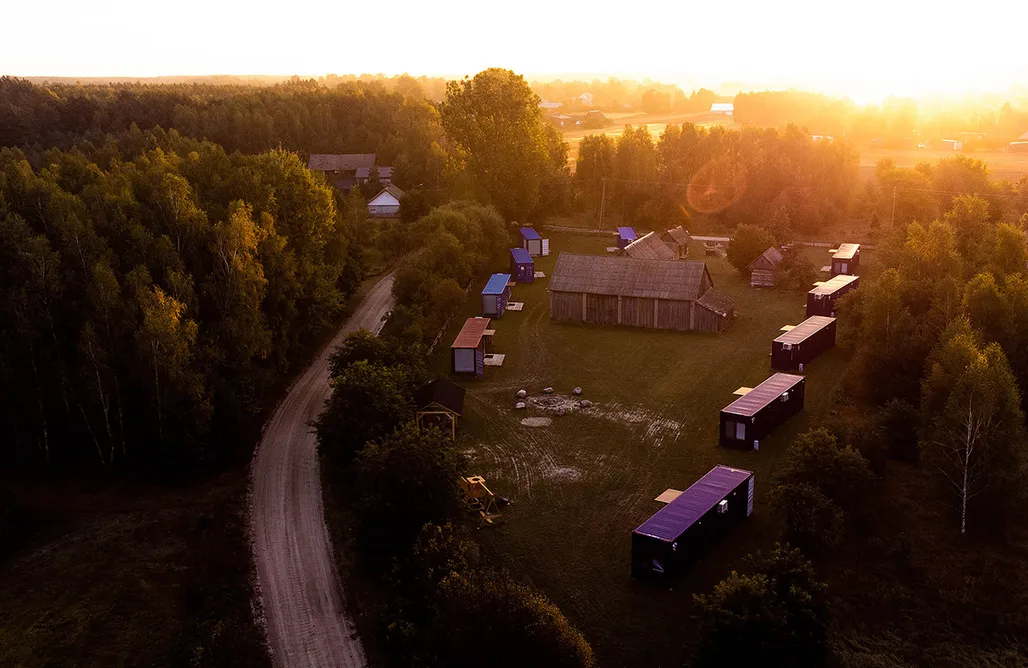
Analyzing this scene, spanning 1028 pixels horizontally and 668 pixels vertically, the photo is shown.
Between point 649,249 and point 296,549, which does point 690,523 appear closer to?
point 296,549

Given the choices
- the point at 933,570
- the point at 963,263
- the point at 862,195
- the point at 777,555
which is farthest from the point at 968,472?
the point at 862,195

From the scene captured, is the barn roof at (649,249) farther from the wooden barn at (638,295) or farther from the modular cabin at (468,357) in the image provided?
the modular cabin at (468,357)

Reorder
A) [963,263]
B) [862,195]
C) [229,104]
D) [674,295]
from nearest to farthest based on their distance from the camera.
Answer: [963,263]
[674,295]
[862,195]
[229,104]

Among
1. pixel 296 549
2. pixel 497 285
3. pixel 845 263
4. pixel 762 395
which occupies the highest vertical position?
pixel 845 263

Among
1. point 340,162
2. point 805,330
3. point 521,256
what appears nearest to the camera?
point 805,330

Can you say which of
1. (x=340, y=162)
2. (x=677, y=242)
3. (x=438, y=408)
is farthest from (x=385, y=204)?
(x=438, y=408)

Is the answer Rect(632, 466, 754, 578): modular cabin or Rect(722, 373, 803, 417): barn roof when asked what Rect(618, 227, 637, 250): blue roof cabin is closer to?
Rect(722, 373, 803, 417): barn roof

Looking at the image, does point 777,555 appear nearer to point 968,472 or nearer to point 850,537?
point 850,537
